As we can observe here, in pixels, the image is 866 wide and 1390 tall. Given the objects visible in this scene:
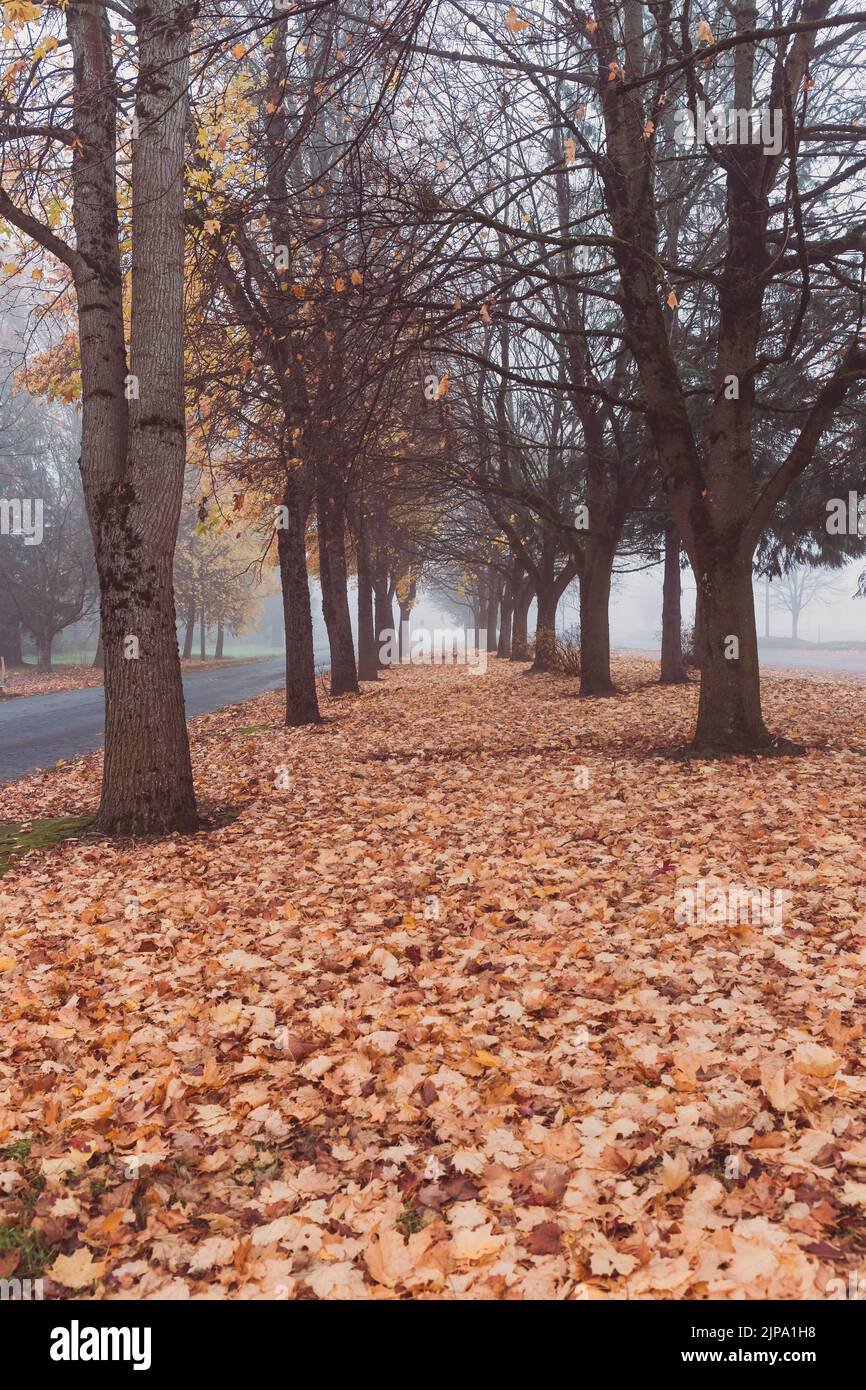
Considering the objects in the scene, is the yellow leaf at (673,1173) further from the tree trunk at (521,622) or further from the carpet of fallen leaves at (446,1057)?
the tree trunk at (521,622)

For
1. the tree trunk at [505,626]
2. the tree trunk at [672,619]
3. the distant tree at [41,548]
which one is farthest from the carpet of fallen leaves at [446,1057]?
the distant tree at [41,548]

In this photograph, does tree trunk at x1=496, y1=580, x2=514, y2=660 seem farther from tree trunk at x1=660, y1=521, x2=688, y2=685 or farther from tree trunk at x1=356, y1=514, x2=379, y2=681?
tree trunk at x1=660, y1=521, x2=688, y2=685

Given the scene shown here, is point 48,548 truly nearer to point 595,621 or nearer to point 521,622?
point 521,622

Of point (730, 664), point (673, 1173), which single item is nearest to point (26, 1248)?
point (673, 1173)

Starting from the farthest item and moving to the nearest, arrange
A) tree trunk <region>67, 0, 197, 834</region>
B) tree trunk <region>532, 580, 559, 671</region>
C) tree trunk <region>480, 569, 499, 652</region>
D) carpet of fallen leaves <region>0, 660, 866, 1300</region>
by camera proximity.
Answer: tree trunk <region>480, 569, 499, 652</region>
tree trunk <region>532, 580, 559, 671</region>
tree trunk <region>67, 0, 197, 834</region>
carpet of fallen leaves <region>0, 660, 866, 1300</region>

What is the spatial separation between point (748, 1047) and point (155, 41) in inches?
329

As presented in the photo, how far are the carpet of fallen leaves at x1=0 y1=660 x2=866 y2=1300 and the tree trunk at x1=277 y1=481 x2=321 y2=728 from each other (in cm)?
628

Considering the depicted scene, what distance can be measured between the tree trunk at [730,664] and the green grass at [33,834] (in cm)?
627

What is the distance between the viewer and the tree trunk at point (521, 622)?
29214 mm

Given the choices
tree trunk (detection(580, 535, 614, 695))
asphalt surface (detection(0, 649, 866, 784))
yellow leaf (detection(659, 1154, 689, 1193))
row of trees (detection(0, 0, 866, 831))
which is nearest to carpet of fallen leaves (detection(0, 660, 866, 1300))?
yellow leaf (detection(659, 1154, 689, 1193))

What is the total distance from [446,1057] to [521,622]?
88.1 ft

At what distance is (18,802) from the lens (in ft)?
31.4

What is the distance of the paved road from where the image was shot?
13.3 m

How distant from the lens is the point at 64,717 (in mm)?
18812
